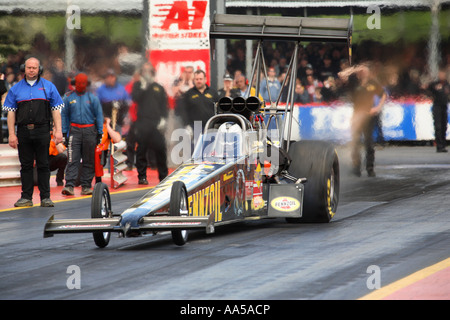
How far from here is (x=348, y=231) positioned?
10.8m

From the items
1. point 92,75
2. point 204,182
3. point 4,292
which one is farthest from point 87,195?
point 4,292

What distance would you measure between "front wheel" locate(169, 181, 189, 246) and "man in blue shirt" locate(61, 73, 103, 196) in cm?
571

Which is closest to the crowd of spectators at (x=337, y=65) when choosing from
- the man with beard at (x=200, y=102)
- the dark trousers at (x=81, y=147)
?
the man with beard at (x=200, y=102)

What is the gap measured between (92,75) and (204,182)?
934 centimetres

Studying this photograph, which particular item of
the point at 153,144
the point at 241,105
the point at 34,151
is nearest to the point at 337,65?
the point at 153,144

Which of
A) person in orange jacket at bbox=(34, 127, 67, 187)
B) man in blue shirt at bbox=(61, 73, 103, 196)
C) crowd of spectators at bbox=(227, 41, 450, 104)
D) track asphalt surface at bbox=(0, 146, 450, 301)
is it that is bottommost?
track asphalt surface at bbox=(0, 146, 450, 301)

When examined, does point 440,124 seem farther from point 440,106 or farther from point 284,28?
point 284,28

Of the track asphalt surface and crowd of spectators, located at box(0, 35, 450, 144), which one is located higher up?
crowd of spectators, located at box(0, 35, 450, 144)

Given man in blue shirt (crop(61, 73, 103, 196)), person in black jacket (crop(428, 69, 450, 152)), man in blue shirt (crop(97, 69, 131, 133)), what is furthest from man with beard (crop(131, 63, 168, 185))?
person in black jacket (crop(428, 69, 450, 152))

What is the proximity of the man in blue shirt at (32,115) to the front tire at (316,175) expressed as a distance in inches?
138

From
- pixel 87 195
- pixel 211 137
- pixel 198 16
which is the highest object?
pixel 198 16

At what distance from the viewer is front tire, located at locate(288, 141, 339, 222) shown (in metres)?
11.5

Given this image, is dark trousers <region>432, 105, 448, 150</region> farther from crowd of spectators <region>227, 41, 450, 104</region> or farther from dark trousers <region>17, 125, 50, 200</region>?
dark trousers <region>17, 125, 50, 200</region>
